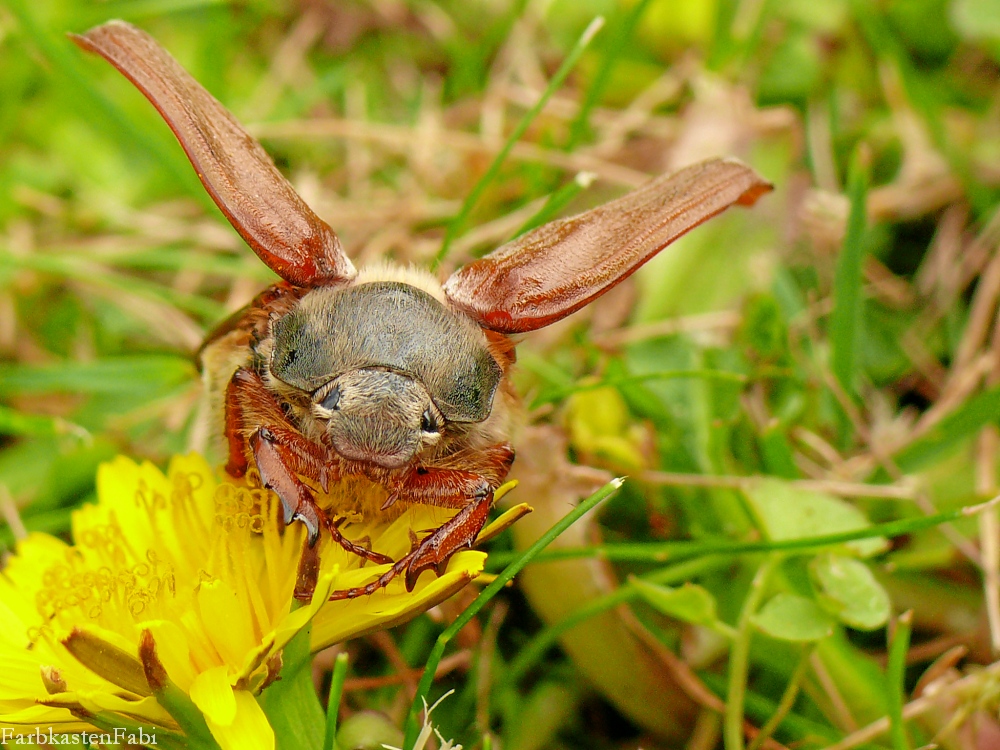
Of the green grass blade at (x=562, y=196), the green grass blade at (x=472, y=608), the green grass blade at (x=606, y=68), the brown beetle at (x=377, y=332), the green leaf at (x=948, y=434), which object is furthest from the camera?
the green grass blade at (x=606, y=68)

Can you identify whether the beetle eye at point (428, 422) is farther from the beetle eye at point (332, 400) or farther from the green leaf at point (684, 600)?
the green leaf at point (684, 600)

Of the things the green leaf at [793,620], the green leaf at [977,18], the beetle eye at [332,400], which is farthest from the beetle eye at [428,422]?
the green leaf at [977,18]

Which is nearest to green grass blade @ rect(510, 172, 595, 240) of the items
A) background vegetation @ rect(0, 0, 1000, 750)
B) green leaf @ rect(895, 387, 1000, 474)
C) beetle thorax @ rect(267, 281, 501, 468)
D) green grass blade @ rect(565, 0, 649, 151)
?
background vegetation @ rect(0, 0, 1000, 750)

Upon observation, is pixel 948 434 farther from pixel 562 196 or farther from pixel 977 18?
pixel 977 18

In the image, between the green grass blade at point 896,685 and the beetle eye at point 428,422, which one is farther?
the green grass blade at point 896,685

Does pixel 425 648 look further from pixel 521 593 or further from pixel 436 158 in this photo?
pixel 436 158

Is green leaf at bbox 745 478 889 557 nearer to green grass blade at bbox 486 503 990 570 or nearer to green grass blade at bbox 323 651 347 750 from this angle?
green grass blade at bbox 486 503 990 570
